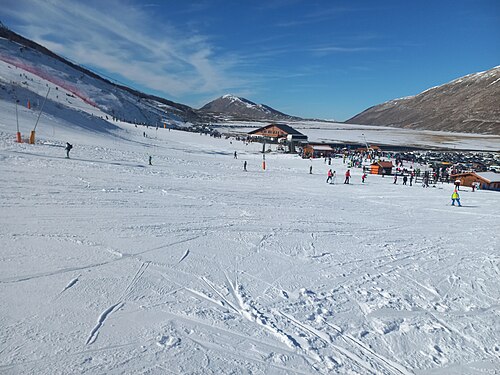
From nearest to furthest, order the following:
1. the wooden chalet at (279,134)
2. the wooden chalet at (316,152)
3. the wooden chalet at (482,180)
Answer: the wooden chalet at (482,180), the wooden chalet at (316,152), the wooden chalet at (279,134)

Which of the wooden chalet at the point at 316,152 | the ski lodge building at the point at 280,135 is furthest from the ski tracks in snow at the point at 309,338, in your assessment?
the ski lodge building at the point at 280,135

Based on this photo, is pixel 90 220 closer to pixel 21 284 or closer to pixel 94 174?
pixel 21 284

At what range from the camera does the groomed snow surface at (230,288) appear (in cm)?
428

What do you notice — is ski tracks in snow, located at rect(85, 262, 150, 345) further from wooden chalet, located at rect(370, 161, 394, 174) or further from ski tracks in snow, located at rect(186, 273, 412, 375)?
wooden chalet, located at rect(370, 161, 394, 174)

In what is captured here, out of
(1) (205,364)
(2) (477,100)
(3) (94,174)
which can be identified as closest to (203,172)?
(3) (94,174)

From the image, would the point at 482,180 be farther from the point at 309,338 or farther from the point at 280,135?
the point at 280,135

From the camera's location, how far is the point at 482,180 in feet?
96.9

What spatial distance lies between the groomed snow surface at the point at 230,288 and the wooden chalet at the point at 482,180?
64.4 ft

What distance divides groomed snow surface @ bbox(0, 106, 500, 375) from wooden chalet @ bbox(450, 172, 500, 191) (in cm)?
1964

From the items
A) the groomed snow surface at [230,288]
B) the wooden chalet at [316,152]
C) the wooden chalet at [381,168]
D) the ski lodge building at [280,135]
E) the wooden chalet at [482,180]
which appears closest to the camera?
the groomed snow surface at [230,288]

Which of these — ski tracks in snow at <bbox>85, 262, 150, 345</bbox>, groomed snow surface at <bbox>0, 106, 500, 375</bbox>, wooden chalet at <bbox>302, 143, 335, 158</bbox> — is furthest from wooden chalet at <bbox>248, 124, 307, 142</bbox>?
ski tracks in snow at <bbox>85, 262, 150, 345</bbox>

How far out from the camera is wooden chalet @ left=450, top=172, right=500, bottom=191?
29328 millimetres

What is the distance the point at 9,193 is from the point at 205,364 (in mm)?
9810

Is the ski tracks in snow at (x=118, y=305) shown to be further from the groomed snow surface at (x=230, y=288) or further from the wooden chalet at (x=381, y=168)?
the wooden chalet at (x=381, y=168)
